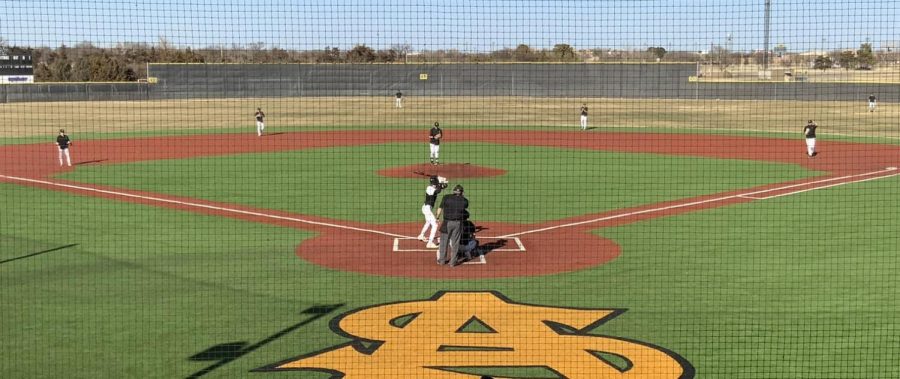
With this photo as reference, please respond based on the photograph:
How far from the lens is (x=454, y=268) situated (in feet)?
49.0

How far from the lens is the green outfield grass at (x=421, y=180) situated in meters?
22.0

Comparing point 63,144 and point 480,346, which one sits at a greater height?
point 63,144

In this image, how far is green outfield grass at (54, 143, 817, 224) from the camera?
2198 cm

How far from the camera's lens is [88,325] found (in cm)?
1162

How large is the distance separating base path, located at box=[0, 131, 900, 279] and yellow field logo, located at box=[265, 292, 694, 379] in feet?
7.23

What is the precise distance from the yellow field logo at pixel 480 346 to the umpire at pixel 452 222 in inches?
81.2

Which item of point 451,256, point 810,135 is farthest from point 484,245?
point 810,135

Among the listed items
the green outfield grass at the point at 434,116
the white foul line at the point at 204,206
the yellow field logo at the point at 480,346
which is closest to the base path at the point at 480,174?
the white foul line at the point at 204,206

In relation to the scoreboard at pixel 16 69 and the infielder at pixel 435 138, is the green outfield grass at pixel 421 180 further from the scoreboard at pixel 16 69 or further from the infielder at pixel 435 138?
the scoreboard at pixel 16 69

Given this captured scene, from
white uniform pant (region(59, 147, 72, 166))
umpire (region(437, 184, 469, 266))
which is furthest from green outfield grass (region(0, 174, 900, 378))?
white uniform pant (region(59, 147, 72, 166))

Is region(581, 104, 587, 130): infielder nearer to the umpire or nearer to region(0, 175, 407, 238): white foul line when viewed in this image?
region(0, 175, 407, 238): white foul line

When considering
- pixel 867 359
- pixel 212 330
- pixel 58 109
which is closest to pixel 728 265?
pixel 867 359

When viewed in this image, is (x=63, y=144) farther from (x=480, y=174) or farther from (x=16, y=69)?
(x=16, y=69)

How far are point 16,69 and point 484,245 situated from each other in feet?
185
